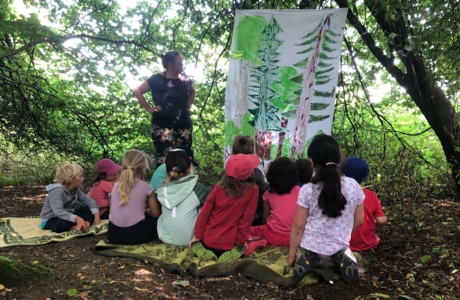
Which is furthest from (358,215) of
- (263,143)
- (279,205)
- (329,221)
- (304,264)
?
(263,143)

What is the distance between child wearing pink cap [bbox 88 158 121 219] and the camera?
4.32 meters

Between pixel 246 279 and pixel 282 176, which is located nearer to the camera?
pixel 246 279

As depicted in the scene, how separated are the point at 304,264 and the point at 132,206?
1.64m

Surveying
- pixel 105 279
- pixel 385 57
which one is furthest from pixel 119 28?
pixel 105 279

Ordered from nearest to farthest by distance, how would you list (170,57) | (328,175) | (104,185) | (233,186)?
1. (328,175)
2. (233,186)
3. (170,57)
4. (104,185)

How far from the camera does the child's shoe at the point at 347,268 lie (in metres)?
2.56

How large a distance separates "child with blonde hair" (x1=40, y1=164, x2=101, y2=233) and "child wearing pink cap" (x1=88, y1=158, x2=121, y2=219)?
0.35 metres

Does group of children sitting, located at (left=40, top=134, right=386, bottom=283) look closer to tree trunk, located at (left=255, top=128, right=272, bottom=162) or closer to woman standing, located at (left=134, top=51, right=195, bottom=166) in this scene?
tree trunk, located at (left=255, top=128, right=272, bottom=162)

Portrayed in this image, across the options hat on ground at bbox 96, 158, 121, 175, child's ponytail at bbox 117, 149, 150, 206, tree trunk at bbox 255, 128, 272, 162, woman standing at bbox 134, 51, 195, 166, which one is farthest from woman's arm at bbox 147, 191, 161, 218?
tree trunk at bbox 255, 128, 272, 162

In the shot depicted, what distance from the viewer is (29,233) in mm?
3754

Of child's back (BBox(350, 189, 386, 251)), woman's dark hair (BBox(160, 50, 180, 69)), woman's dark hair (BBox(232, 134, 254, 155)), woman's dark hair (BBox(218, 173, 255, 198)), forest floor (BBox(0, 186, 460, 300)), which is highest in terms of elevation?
woman's dark hair (BBox(160, 50, 180, 69))

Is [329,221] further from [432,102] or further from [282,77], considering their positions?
[432,102]

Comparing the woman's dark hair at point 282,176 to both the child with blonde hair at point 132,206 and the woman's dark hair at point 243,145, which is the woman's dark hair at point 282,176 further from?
the child with blonde hair at point 132,206

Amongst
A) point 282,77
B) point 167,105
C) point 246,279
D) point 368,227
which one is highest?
point 282,77
